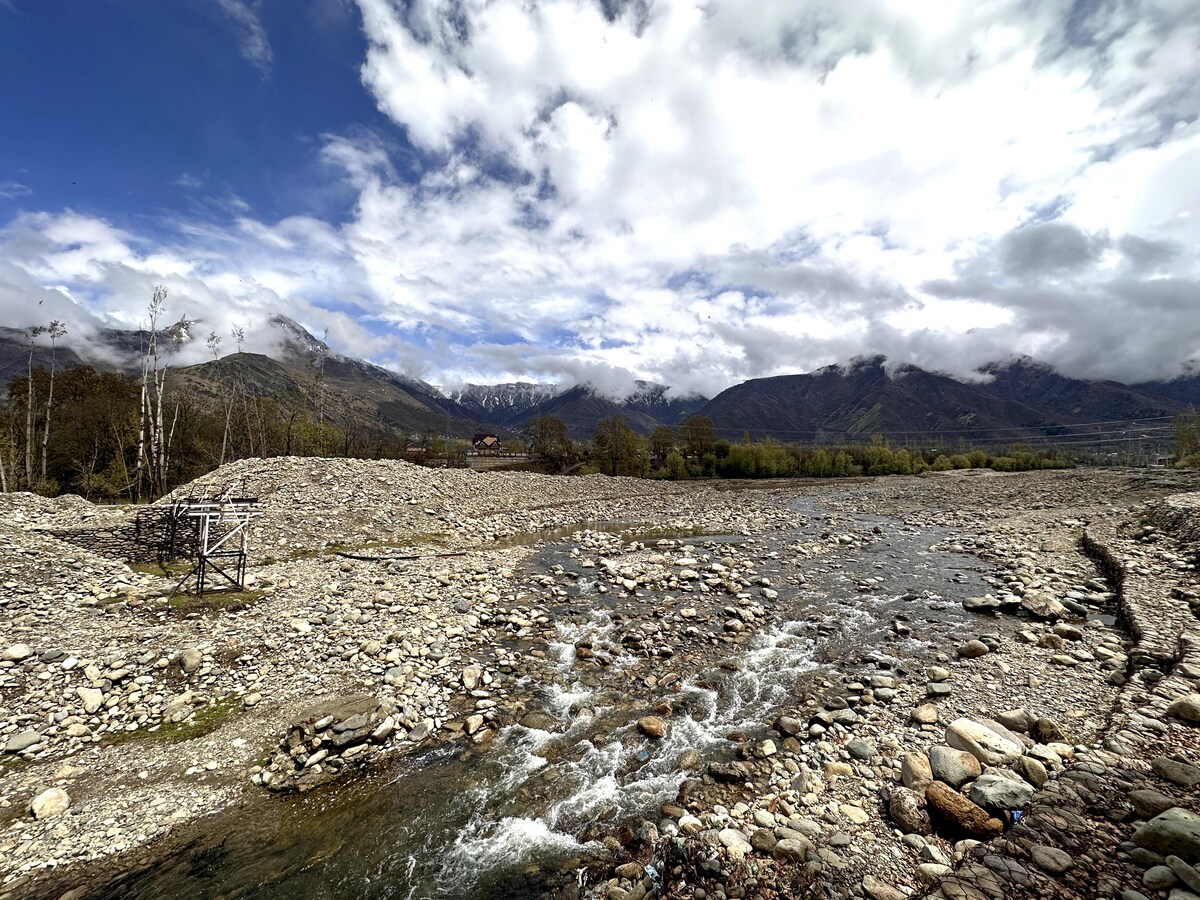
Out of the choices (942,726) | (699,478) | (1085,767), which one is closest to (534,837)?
(942,726)

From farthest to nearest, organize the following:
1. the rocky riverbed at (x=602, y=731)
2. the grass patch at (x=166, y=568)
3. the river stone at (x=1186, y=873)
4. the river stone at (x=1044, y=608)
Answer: the grass patch at (x=166, y=568)
the river stone at (x=1044, y=608)
the rocky riverbed at (x=602, y=731)
the river stone at (x=1186, y=873)

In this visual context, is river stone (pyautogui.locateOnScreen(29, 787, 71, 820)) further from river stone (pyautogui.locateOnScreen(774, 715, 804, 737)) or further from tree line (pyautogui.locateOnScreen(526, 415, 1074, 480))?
tree line (pyautogui.locateOnScreen(526, 415, 1074, 480))

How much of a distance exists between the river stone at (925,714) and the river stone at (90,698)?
17235 millimetres

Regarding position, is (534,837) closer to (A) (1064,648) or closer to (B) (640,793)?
(B) (640,793)

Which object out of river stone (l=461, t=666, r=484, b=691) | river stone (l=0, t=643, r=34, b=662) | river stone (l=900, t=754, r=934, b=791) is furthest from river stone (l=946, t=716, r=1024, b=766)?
river stone (l=0, t=643, r=34, b=662)

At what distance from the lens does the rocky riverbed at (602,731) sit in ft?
20.7

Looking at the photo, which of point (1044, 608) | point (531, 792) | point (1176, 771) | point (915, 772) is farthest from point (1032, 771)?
point (1044, 608)

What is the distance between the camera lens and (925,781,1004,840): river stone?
6.17 metres

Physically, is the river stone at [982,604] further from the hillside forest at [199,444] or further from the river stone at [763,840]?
the hillside forest at [199,444]

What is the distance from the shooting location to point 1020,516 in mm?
35906

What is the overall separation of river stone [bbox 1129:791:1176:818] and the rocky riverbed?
28 millimetres

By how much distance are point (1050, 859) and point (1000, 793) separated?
4.71ft

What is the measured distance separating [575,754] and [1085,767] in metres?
8.31

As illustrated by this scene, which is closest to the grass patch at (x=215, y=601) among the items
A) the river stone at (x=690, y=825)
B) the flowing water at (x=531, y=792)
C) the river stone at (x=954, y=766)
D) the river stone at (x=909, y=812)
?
the flowing water at (x=531, y=792)
